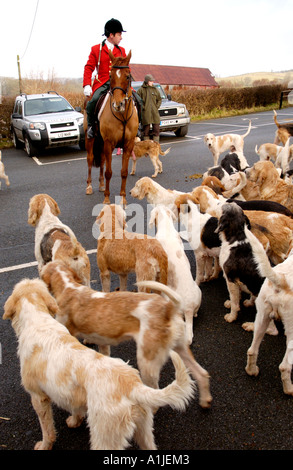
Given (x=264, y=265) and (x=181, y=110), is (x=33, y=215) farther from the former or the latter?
(x=181, y=110)

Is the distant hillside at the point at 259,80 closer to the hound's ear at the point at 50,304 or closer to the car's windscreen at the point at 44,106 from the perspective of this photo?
the car's windscreen at the point at 44,106

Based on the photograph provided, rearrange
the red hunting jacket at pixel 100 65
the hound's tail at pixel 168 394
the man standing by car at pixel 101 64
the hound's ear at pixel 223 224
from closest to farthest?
the hound's tail at pixel 168 394
the hound's ear at pixel 223 224
the man standing by car at pixel 101 64
the red hunting jacket at pixel 100 65

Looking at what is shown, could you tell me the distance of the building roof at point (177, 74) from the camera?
4316 centimetres

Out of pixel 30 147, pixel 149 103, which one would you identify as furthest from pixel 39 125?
pixel 149 103

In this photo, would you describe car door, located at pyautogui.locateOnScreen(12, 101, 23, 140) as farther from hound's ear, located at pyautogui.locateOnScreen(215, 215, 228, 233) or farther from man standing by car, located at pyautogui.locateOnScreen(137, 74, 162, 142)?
hound's ear, located at pyautogui.locateOnScreen(215, 215, 228, 233)

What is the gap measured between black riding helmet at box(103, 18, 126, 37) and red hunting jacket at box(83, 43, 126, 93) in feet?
0.95

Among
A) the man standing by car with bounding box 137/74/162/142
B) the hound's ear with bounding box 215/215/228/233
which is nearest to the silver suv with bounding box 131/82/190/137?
the man standing by car with bounding box 137/74/162/142

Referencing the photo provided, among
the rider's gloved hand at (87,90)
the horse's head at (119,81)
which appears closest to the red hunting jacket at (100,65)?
the rider's gloved hand at (87,90)

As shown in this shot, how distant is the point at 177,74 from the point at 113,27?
43.0 meters

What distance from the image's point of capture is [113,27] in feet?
23.9

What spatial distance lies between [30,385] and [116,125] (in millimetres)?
5959

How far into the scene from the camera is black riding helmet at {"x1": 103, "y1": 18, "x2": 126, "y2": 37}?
721 cm

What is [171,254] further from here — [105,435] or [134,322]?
[105,435]

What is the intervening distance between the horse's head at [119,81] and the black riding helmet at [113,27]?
73cm
